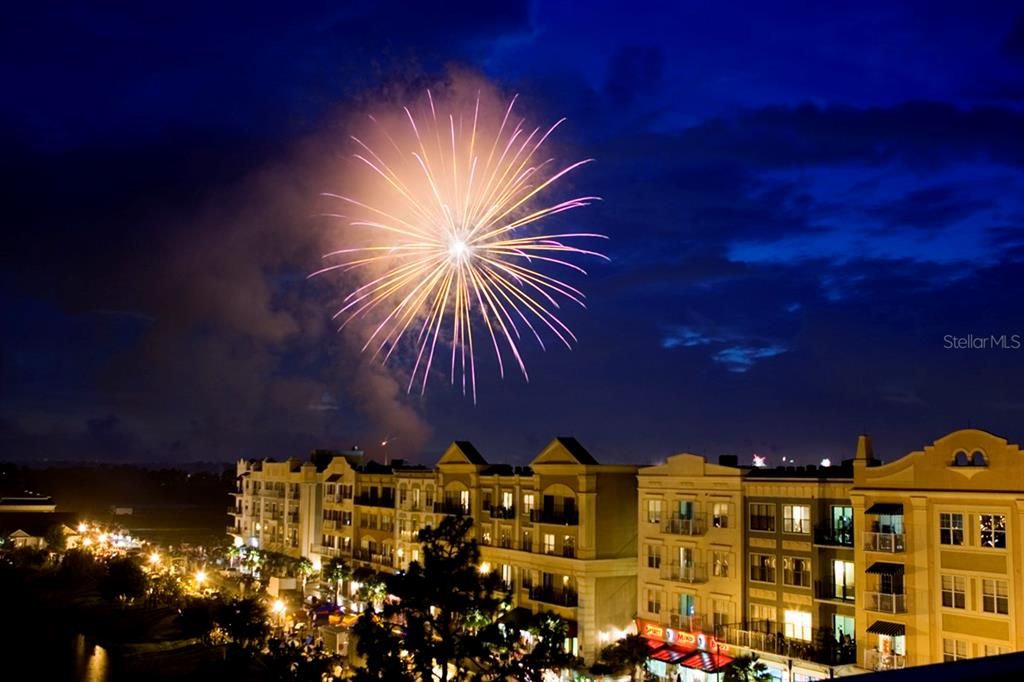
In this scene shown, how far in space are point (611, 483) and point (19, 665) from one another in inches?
1547

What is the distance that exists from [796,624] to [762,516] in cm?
473

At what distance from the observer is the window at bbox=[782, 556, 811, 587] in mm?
38969

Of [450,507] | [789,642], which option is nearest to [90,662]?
[450,507]

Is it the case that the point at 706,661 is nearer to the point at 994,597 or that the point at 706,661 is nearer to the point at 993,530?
the point at 994,597

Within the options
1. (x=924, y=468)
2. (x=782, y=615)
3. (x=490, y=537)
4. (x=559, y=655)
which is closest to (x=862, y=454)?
(x=924, y=468)

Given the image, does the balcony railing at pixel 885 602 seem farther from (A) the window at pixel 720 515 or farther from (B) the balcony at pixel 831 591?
(A) the window at pixel 720 515

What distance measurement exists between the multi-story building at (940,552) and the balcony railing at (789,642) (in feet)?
4.98

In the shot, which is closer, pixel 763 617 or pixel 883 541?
pixel 883 541

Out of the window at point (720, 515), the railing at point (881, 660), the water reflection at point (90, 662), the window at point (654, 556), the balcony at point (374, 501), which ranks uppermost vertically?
the window at point (720, 515)

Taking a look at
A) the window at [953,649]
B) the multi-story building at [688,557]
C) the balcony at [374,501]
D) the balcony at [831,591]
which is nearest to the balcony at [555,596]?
the multi-story building at [688,557]

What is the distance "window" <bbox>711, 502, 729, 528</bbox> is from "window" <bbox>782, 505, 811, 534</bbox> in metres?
3.14

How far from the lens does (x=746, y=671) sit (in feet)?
121

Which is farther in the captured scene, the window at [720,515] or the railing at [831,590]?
the window at [720,515]

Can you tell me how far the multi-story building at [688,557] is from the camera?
42031mm
